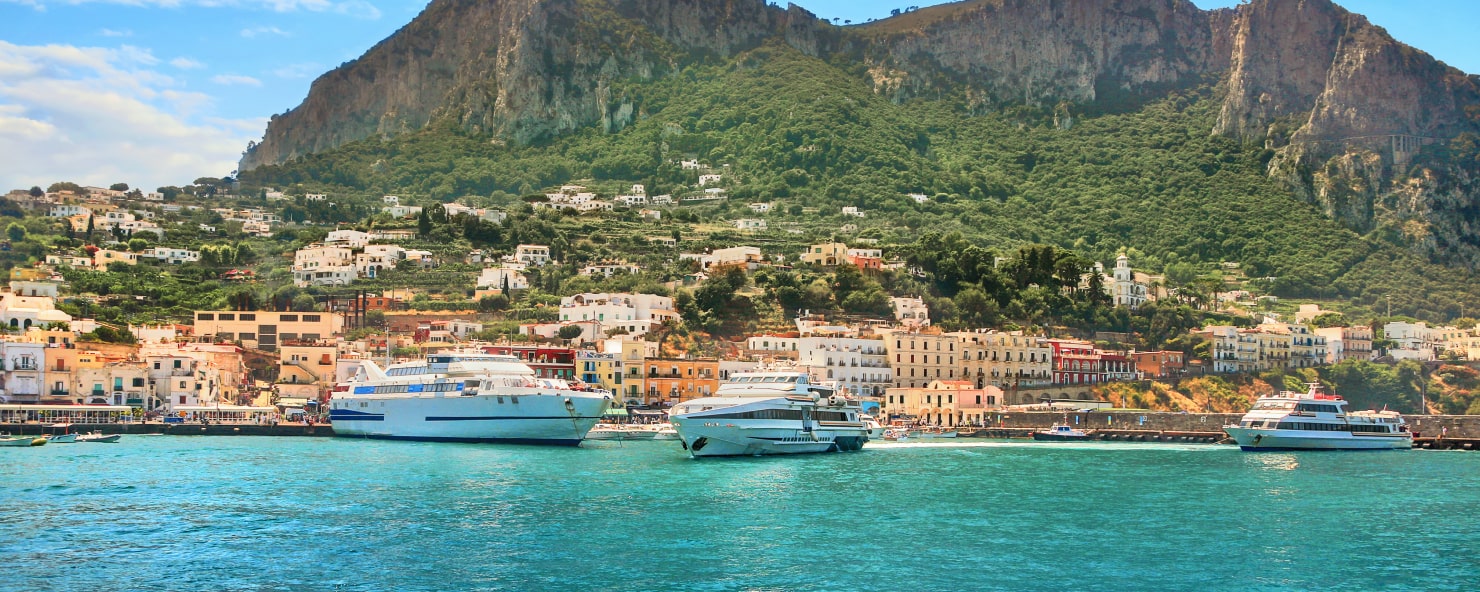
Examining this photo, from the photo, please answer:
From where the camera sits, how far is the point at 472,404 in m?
68.9

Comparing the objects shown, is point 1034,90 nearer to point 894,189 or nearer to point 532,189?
point 894,189

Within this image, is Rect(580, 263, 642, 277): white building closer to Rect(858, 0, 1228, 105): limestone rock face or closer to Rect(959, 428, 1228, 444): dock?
Rect(959, 428, 1228, 444): dock

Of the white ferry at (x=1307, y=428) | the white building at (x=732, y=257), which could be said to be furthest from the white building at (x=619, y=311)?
the white ferry at (x=1307, y=428)

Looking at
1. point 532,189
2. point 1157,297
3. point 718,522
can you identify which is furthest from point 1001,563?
point 532,189

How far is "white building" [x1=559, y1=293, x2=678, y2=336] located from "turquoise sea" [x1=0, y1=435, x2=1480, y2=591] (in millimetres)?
37879

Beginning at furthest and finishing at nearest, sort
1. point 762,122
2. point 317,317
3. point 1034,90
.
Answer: point 1034,90
point 762,122
point 317,317

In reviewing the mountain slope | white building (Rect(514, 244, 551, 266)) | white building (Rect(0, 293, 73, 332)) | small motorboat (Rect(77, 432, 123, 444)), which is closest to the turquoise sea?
small motorboat (Rect(77, 432, 123, 444))

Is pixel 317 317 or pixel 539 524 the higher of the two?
pixel 317 317

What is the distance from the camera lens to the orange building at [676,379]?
8831cm

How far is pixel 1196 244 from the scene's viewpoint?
139750 mm

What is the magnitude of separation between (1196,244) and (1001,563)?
Answer: 371 feet

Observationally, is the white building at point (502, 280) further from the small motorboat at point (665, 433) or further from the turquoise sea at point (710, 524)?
the turquoise sea at point (710, 524)

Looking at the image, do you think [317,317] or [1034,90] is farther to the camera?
[1034,90]

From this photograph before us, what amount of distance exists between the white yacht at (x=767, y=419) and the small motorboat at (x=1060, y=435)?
1890 centimetres
